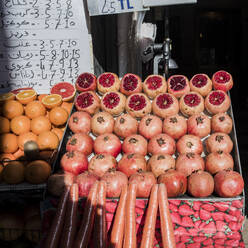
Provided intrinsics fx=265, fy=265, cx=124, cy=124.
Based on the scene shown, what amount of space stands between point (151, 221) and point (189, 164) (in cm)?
62

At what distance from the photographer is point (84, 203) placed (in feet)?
6.96

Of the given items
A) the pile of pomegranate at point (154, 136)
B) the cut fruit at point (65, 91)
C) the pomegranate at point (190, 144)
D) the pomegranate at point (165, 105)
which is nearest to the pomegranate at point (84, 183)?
the pile of pomegranate at point (154, 136)

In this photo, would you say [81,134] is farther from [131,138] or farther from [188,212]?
[188,212]

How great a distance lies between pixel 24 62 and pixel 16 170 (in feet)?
6.15

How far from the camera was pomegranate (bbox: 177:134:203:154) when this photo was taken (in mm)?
2400

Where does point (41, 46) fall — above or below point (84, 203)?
above

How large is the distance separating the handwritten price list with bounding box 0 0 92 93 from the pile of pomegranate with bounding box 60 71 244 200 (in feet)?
2.90

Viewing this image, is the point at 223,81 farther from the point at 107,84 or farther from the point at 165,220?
the point at 165,220

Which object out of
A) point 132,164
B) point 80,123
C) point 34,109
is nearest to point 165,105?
point 132,164

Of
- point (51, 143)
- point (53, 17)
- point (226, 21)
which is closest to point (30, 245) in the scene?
point (51, 143)

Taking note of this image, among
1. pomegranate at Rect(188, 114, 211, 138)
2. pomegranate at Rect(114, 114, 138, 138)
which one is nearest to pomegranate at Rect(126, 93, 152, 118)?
pomegranate at Rect(114, 114, 138, 138)

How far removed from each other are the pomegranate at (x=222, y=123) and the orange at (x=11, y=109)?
210 centimetres

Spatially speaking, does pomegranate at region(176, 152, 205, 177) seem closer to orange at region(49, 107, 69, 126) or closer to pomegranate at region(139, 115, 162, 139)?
pomegranate at region(139, 115, 162, 139)

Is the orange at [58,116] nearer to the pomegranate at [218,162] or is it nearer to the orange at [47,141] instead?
the orange at [47,141]
